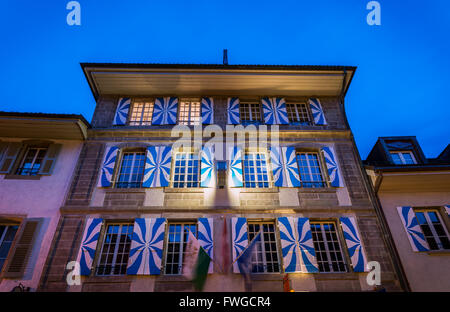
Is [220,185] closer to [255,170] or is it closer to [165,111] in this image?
[255,170]

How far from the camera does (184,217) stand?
774 centimetres

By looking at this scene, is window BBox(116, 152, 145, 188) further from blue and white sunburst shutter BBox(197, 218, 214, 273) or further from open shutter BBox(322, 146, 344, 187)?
open shutter BBox(322, 146, 344, 187)

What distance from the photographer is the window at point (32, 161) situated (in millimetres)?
8469

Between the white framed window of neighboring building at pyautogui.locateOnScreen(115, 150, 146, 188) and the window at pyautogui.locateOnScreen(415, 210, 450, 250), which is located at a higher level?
the white framed window of neighboring building at pyautogui.locateOnScreen(115, 150, 146, 188)

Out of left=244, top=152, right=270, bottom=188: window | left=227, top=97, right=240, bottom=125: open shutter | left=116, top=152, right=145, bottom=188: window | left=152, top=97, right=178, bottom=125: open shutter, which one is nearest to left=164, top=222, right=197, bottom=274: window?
left=116, top=152, right=145, bottom=188: window

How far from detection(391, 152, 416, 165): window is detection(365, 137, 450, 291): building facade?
51.8 inches

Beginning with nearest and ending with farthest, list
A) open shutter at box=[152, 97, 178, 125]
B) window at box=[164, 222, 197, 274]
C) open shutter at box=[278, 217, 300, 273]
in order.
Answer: open shutter at box=[278, 217, 300, 273]
window at box=[164, 222, 197, 274]
open shutter at box=[152, 97, 178, 125]

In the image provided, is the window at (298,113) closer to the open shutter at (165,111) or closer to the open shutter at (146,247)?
the open shutter at (165,111)

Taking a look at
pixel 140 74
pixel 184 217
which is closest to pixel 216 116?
pixel 140 74

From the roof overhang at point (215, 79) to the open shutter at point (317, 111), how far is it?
0.35 metres

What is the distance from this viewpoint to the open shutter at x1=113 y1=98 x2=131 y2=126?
9.63 meters

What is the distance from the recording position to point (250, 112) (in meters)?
10.3
